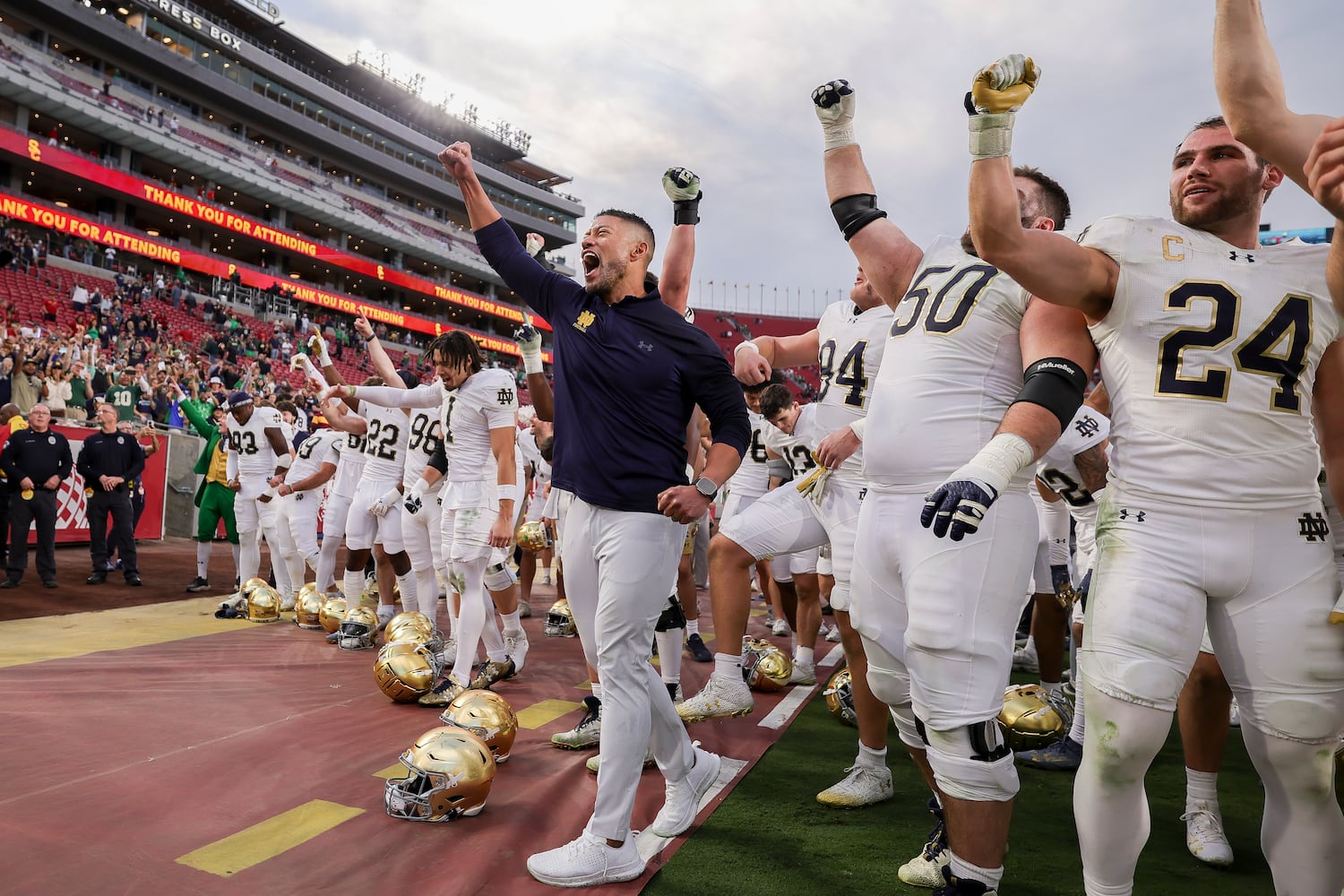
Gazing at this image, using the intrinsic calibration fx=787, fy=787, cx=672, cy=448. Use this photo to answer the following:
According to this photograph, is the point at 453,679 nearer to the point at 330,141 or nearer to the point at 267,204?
the point at 267,204

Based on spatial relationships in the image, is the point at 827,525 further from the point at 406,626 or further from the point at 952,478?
the point at 406,626

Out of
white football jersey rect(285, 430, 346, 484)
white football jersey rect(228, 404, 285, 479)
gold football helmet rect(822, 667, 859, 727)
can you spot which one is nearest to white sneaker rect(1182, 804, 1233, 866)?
gold football helmet rect(822, 667, 859, 727)

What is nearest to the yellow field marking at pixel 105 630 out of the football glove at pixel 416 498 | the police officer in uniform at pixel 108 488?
the police officer in uniform at pixel 108 488

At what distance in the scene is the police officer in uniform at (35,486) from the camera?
8719 millimetres

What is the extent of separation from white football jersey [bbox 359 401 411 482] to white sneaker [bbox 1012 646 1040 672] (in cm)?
542

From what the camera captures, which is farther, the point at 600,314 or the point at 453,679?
the point at 453,679

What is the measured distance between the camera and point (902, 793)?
145 inches

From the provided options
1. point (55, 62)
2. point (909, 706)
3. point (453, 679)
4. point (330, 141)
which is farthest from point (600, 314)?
point (330, 141)

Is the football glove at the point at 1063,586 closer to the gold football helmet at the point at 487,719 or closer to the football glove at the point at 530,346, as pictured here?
the gold football helmet at the point at 487,719

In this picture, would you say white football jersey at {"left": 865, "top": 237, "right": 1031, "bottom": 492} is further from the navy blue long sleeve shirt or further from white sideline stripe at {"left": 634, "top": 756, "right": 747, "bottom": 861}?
white sideline stripe at {"left": 634, "top": 756, "right": 747, "bottom": 861}

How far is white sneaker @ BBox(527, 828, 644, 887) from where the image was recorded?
2713 mm

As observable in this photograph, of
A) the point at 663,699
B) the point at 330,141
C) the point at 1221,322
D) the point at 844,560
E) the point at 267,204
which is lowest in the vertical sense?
the point at 663,699

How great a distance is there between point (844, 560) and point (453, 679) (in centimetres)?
278

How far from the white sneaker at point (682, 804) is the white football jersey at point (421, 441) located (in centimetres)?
357
